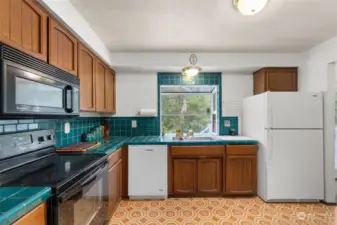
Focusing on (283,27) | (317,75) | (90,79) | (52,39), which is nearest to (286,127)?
(317,75)

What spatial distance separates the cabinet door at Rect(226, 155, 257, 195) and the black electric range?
181 centimetres

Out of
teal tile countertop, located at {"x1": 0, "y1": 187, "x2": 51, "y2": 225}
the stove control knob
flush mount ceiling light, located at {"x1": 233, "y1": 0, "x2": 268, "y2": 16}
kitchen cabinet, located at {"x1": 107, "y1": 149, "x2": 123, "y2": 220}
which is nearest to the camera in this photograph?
teal tile countertop, located at {"x1": 0, "y1": 187, "x2": 51, "y2": 225}

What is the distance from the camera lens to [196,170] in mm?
3078

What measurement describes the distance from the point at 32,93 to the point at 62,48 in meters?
0.74

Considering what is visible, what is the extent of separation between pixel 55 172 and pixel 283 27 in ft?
8.47

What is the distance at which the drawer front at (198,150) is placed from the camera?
305 centimetres

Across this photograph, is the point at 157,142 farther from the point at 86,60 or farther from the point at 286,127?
the point at 286,127

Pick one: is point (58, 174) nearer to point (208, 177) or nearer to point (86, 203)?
point (86, 203)

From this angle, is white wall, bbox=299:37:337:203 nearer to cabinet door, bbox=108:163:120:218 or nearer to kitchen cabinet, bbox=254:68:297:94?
kitchen cabinet, bbox=254:68:297:94

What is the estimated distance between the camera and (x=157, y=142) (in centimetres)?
301

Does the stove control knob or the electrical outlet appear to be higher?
the electrical outlet

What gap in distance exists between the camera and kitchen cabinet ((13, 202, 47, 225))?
0.90 m

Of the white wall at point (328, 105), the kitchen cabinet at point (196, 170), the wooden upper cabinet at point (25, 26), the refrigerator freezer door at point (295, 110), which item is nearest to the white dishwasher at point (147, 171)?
the kitchen cabinet at point (196, 170)

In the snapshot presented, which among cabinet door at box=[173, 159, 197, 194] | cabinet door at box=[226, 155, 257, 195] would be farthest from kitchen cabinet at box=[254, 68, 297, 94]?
cabinet door at box=[173, 159, 197, 194]
